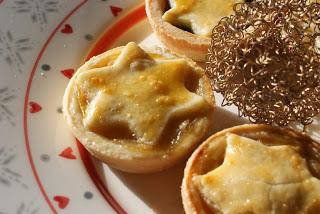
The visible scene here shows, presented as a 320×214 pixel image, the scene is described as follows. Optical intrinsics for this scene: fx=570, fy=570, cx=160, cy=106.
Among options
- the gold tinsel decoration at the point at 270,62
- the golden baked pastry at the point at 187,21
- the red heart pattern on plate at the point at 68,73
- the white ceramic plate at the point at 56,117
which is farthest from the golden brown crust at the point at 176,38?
the red heart pattern on plate at the point at 68,73

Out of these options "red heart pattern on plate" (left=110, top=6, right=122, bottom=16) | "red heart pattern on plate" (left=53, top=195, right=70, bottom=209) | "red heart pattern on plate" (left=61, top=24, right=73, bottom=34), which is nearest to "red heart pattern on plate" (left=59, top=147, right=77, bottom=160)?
"red heart pattern on plate" (left=53, top=195, right=70, bottom=209)

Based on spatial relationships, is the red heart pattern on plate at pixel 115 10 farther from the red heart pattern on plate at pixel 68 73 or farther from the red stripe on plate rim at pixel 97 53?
the red heart pattern on plate at pixel 68 73

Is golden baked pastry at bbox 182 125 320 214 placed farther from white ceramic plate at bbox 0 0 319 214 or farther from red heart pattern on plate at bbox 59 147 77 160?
red heart pattern on plate at bbox 59 147 77 160

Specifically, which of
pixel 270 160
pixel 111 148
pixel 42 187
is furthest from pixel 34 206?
pixel 270 160

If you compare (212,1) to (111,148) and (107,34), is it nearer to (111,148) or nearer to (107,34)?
(107,34)

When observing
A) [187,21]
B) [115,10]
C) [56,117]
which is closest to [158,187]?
[56,117]

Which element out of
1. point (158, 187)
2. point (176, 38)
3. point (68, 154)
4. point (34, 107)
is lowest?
point (158, 187)

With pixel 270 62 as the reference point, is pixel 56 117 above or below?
below

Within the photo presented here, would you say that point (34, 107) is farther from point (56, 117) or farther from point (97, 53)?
point (97, 53)
